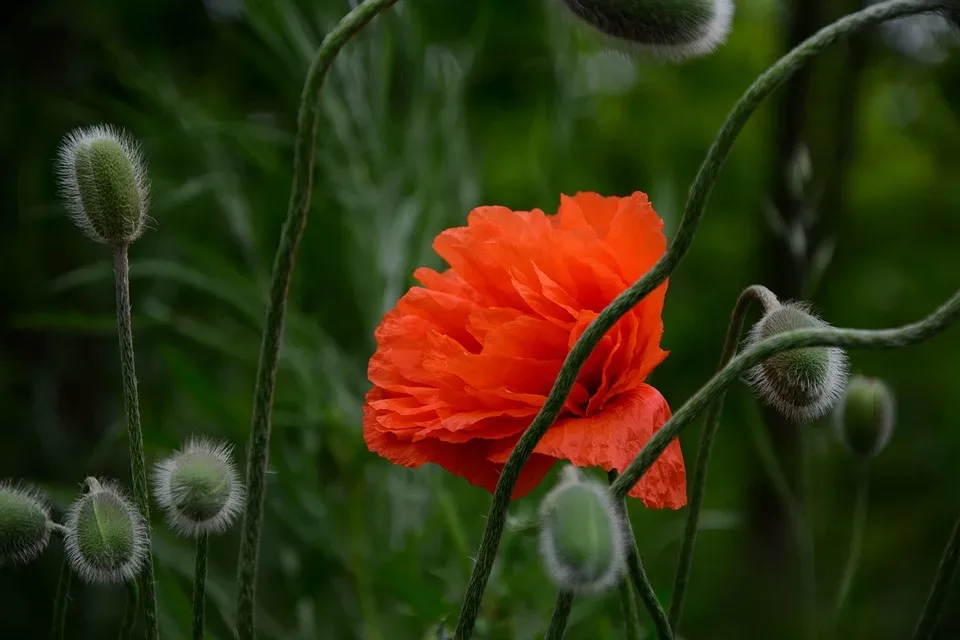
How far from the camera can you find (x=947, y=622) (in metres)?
2.46

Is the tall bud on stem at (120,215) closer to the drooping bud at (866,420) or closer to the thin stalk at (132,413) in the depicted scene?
the thin stalk at (132,413)

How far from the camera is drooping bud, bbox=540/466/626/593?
0.34 m

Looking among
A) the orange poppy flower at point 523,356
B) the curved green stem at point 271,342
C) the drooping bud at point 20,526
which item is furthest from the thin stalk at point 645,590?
the drooping bud at point 20,526

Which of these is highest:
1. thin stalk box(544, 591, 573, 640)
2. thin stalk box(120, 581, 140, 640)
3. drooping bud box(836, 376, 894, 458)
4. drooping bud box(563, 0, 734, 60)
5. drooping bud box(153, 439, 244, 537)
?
drooping bud box(563, 0, 734, 60)

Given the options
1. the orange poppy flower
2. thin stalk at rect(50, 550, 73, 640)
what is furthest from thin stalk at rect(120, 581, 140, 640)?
the orange poppy flower

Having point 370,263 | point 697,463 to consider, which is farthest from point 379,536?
point 697,463

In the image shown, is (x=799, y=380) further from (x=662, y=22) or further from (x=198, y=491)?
(x=198, y=491)

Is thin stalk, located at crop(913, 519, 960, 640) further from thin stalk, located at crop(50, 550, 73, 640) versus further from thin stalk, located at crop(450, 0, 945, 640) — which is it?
thin stalk, located at crop(50, 550, 73, 640)

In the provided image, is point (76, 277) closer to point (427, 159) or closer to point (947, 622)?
point (427, 159)

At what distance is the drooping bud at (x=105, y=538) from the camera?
40cm

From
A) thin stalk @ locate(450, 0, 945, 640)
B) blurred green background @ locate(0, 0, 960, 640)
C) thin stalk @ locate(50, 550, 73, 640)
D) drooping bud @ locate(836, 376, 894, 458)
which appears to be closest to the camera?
thin stalk @ locate(450, 0, 945, 640)

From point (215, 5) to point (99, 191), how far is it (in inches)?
45.4

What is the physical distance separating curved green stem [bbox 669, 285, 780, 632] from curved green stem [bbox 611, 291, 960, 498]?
0.10 meters

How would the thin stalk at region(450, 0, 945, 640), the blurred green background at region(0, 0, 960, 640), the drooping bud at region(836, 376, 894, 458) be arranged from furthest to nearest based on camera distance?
1. the blurred green background at region(0, 0, 960, 640)
2. the drooping bud at region(836, 376, 894, 458)
3. the thin stalk at region(450, 0, 945, 640)
